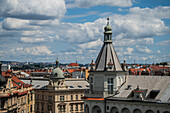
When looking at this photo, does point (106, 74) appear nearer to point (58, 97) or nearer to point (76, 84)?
point (58, 97)

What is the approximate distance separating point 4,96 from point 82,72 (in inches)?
4465

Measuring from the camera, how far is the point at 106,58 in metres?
61.0

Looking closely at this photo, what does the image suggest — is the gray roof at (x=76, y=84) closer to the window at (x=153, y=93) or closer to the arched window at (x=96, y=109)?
the arched window at (x=96, y=109)

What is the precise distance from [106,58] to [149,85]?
10835 mm

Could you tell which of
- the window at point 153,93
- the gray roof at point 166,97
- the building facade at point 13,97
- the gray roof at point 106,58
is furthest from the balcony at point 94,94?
the building facade at point 13,97

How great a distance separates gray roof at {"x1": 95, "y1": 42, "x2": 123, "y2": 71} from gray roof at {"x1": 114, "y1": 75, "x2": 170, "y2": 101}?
154 inches

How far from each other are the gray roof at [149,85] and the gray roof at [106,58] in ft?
12.8

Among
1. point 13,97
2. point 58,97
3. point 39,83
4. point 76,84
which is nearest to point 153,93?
point 13,97

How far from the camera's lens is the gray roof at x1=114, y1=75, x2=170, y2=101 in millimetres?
53013

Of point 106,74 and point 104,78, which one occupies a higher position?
point 106,74

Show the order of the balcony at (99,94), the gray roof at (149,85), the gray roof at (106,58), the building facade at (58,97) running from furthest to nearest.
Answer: the building facade at (58,97), the gray roof at (106,58), the balcony at (99,94), the gray roof at (149,85)

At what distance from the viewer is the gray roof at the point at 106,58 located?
197 ft

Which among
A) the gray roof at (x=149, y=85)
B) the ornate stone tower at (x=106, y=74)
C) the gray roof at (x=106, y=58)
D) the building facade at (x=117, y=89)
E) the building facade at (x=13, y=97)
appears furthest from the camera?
the gray roof at (x=106, y=58)

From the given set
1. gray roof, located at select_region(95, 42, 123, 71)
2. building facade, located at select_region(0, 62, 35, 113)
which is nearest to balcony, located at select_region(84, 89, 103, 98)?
gray roof, located at select_region(95, 42, 123, 71)
